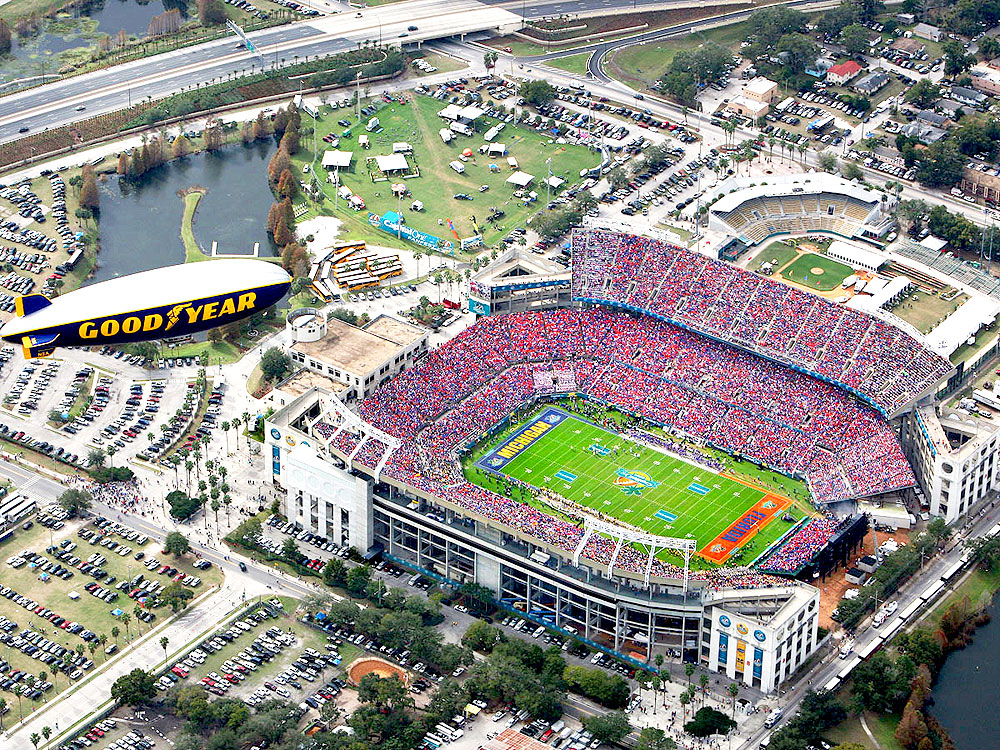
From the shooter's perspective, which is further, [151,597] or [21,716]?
[151,597]

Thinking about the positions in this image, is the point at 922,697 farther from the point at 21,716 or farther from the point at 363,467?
the point at 21,716

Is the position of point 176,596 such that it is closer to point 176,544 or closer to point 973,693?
point 176,544

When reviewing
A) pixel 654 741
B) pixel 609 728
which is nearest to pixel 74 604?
pixel 609 728

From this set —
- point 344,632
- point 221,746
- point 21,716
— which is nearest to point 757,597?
point 344,632

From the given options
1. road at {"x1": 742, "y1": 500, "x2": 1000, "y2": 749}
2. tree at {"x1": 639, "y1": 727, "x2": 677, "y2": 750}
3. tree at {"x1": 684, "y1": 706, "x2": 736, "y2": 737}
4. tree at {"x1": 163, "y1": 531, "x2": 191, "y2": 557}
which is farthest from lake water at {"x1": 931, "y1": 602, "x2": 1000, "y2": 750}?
tree at {"x1": 163, "y1": 531, "x2": 191, "y2": 557}

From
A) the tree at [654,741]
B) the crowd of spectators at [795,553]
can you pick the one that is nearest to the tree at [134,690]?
the tree at [654,741]

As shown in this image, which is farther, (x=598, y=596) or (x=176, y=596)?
(x=176, y=596)
